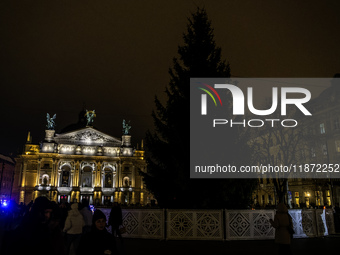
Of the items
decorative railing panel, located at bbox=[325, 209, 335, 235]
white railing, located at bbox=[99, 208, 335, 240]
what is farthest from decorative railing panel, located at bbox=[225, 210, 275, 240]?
decorative railing panel, located at bbox=[325, 209, 335, 235]

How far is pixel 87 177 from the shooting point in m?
78.4

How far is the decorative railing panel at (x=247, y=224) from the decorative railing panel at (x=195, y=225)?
40 centimetres

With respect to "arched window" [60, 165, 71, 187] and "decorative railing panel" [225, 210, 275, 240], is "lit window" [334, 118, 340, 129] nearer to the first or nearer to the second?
"decorative railing panel" [225, 210, 275, 240]

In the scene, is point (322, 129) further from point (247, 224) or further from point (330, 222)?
point (247, 224)

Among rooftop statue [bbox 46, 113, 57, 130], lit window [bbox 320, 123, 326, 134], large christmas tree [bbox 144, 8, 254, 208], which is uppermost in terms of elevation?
rooftop statue [bbox 46, 113, 57, 130]

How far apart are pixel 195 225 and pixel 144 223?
2367 mm

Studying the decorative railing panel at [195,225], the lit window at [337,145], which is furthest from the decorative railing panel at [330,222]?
the lit window at [337,145]

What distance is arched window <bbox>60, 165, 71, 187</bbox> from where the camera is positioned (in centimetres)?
7498

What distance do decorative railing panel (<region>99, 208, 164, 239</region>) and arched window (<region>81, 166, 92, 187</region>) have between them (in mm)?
65036

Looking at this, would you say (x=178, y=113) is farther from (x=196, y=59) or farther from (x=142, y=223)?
(x=142, y=223)

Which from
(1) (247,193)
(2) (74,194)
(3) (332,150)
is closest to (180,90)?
(1) (247,193)

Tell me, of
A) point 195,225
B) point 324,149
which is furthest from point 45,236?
point 324,149

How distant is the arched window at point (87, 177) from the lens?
77625 millimetres

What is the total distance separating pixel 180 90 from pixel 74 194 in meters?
62.4
